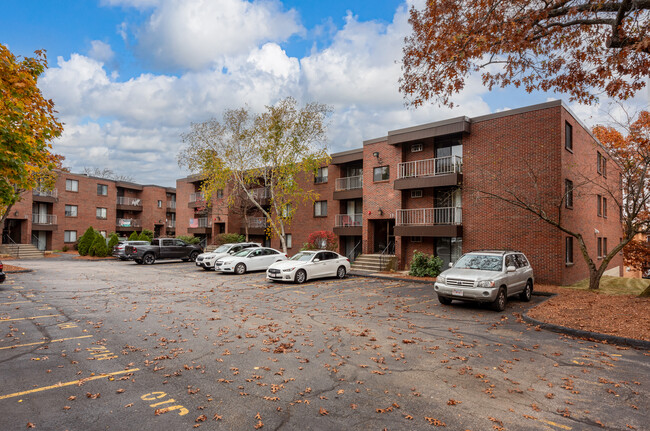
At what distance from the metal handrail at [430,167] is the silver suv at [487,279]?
8.24m

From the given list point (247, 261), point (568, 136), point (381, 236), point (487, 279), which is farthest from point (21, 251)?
point (568, 136)

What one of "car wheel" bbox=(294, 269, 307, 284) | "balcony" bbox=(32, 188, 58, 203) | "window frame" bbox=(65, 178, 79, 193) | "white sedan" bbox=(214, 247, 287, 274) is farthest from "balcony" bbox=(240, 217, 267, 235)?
"window frame" bbox=(65, 178, 79, 193)

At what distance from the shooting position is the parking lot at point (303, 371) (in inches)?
170

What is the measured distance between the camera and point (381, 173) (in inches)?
939

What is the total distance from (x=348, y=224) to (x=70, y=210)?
34872mm

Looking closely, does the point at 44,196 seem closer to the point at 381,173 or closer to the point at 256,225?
the point at 256,225

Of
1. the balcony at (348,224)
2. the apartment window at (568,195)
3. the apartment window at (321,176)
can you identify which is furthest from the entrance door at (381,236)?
the apartment window at (568,195)

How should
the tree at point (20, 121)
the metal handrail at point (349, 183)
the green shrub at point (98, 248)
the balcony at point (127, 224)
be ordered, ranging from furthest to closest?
Answer: the balcony at point (127, 224)
the green shrub at point (98, 248)
the metal handrail at point (349, 183)
the tree at point (20, 121)

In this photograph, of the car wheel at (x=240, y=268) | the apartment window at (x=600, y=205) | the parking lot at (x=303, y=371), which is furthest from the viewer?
the apartment window at (x=600, y=205)

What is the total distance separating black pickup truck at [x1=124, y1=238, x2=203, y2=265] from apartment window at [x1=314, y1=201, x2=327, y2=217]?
387 inches

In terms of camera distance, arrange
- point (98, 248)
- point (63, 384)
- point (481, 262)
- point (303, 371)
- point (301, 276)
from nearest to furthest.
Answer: point (63, 384) < point (303, 371) < point (481, 262) < point (301, 276) < point (98, 248)

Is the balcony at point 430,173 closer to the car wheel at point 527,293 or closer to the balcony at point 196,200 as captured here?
the car wheel at point 527,293

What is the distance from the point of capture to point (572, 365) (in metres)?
6.29

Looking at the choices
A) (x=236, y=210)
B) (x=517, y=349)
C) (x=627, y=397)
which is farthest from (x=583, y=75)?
(x=236, y=210)
